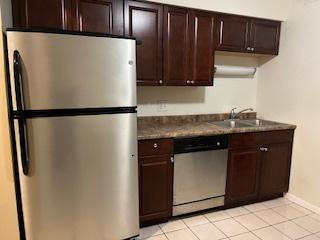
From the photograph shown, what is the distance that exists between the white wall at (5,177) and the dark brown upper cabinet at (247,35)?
1.96 meters

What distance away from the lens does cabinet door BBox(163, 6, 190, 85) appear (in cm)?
217

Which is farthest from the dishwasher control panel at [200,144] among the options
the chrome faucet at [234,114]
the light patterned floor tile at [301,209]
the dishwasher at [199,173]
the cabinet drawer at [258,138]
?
the light patterned floor tile at [301,209]

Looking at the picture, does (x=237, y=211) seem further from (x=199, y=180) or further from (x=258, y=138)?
(x=258, y=138)

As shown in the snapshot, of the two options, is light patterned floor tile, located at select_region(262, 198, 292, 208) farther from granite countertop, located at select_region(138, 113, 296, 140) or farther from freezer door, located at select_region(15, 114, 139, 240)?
freezer door, located at select_region(15, 114, 139, 240)

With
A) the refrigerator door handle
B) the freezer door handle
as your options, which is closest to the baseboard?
the refrigerator door handle

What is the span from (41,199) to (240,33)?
247cm

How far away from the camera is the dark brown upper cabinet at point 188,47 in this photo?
7.19ft

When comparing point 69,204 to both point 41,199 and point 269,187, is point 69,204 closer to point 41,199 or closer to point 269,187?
point 41,199

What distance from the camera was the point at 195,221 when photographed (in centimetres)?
225

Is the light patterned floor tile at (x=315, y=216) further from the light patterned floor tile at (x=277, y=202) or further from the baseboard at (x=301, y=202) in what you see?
the light patterned floor tile at (x=277, y=202)

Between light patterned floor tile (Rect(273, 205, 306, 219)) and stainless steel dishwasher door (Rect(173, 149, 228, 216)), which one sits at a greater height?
stainless steel dishwasher door (Rect(173, 149, 228, 216))

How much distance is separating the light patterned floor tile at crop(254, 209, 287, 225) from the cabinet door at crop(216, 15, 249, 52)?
1.81 meters

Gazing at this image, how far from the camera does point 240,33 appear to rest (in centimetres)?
249

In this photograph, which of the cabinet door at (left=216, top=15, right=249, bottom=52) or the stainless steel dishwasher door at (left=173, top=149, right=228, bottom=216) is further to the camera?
the cabinet door at (left=216, top=15, right=249, bottom=52)
